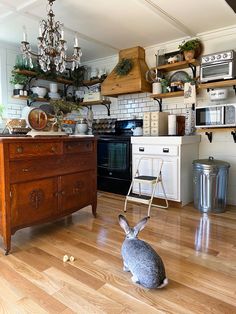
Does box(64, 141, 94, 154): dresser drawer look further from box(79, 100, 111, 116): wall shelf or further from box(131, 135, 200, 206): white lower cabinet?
box(79, 100, 111, 116): wall shelf

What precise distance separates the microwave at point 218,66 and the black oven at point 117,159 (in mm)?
1298

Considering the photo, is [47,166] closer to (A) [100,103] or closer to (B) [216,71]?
(B) [216,71]

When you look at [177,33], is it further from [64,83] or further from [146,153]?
[64,83]

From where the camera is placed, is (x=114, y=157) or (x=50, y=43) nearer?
(x=50, y=43)

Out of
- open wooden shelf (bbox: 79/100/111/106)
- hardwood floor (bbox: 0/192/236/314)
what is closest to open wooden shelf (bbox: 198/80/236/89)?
hardwood floor (bbox: 0/192/236/314)

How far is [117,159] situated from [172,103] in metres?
1.23

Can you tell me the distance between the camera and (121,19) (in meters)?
2.96

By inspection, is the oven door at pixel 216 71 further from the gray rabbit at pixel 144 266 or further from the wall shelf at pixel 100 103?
the gray rabbit at pixel 144 266

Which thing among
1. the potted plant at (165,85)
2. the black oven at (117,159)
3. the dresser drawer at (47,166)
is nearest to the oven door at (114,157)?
the black oven at (117,159)

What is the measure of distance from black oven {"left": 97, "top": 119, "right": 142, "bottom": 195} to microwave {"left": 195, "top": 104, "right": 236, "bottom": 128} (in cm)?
106

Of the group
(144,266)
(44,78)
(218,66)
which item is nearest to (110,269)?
(144,266)

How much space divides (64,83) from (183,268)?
153 inches

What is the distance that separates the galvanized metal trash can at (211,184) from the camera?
297 centimetres

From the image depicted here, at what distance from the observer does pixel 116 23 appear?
307 centimetres
